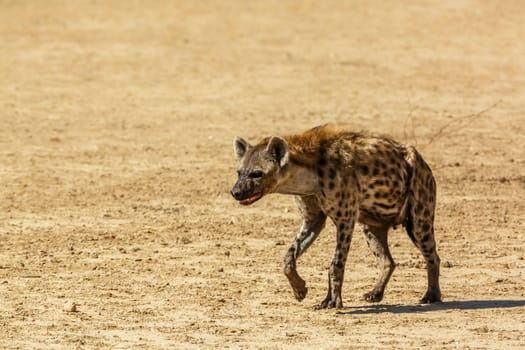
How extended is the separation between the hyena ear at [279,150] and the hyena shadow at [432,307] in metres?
1.06

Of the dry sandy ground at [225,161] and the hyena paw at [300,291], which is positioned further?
the hyena paw at [300,291]

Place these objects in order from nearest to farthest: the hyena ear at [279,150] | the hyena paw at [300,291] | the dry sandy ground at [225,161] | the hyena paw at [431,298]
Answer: the dry sandy ground at [225,161] → the hyena ear at [279,150] → the hyena paw at [300,291] → the hyena paw at [431,298]

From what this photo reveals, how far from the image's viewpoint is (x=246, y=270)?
10336mm

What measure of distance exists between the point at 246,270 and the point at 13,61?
9.09 metres

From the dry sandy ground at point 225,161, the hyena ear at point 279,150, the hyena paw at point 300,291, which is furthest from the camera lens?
the hyena paw at point 300,291

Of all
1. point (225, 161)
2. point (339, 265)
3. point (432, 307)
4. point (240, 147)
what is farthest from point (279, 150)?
point (225, 161)

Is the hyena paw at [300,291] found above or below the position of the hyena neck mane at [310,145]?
below

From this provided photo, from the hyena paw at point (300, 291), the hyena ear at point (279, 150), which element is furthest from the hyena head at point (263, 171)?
the hyena paw at point (300, 291)

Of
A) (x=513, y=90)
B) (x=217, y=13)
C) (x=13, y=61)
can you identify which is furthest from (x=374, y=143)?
(x=217, y=13)

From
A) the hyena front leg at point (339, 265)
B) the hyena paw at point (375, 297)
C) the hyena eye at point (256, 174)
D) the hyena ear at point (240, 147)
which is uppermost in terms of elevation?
the hyena ear at point (240, 147)

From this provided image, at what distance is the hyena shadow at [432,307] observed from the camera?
915 centimetres

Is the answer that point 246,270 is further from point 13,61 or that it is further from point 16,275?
point 13,61

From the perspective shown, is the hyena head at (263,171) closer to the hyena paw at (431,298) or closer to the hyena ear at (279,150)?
the hyena ear at (279,150)

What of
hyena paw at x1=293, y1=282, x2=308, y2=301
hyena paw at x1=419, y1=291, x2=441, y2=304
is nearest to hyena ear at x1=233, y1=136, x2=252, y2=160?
hyena paw at x1=293, y1=282, x2=308, y2=301
